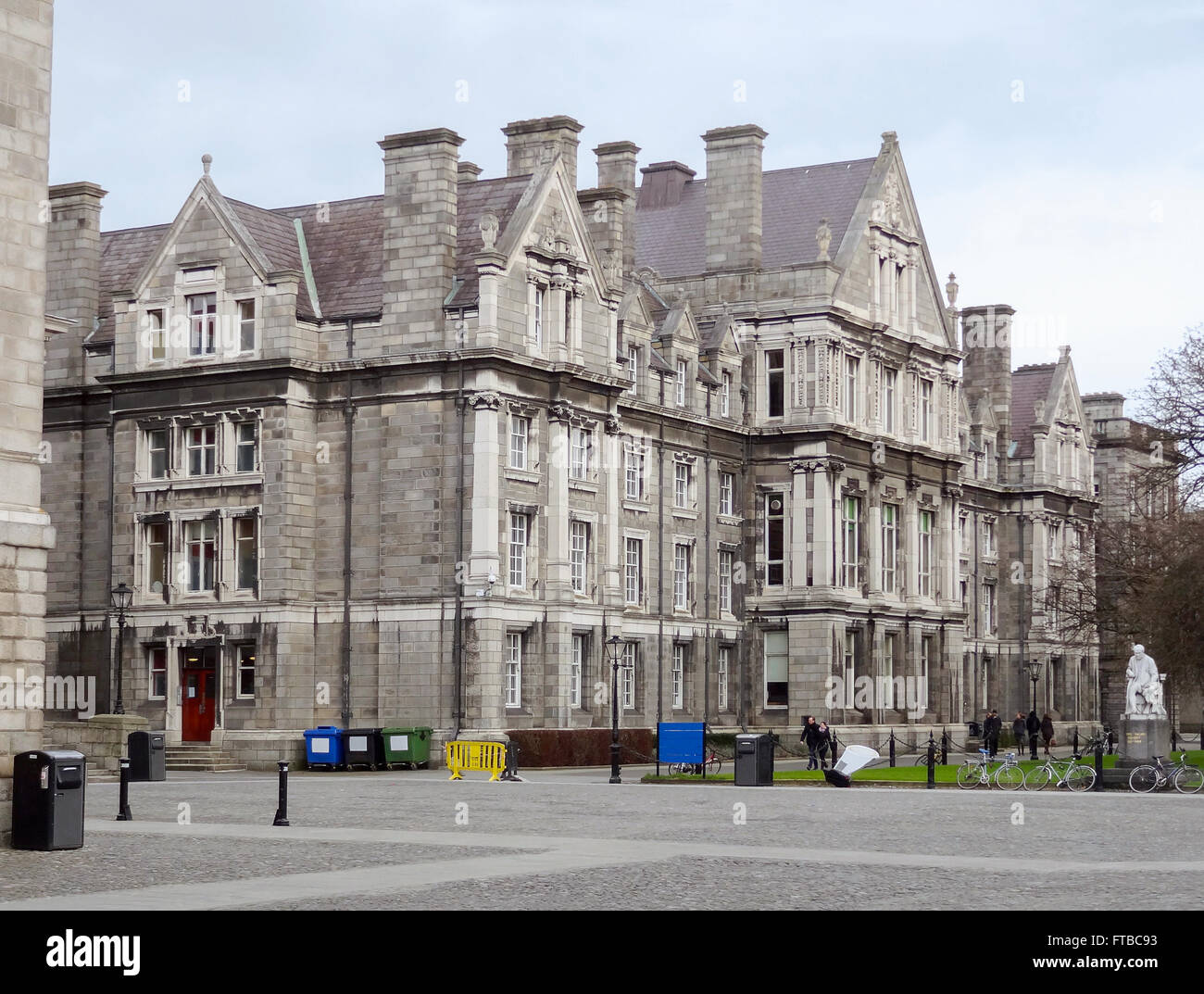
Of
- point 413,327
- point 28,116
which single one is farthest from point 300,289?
point 28,116

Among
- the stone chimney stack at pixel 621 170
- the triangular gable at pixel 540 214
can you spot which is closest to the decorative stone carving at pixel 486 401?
the triangular gable at pixel 540 214

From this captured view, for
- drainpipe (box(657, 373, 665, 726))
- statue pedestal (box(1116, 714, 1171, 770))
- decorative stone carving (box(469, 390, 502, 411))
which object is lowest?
statue pedestal (box(1116, 714, 1171, 770))

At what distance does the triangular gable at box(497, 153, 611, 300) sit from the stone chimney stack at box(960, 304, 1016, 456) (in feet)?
119

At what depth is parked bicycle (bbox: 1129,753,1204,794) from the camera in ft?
131

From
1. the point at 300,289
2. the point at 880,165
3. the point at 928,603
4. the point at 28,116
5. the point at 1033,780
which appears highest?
the point at 880,165

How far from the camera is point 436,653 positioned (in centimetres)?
5175

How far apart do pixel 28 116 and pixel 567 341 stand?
30318 millimetres

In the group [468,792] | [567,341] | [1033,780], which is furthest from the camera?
[567,341]

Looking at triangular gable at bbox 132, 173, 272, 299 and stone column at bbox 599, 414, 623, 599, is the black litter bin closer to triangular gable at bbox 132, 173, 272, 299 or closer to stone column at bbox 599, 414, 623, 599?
stone column at bbox 599, 414, 623, 599

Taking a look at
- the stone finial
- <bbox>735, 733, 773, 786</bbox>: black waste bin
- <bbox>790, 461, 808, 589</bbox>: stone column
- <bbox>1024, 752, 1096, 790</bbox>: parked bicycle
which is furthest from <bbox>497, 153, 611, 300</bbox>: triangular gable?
<bbox>1024, 752, 1096, 790</bbox>: parked bicycle

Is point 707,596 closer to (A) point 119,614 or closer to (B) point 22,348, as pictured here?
(A) point 119,614

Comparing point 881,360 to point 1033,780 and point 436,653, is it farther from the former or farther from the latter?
point 1033,780

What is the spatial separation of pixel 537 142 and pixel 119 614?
775 inches

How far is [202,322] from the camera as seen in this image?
180 feet
